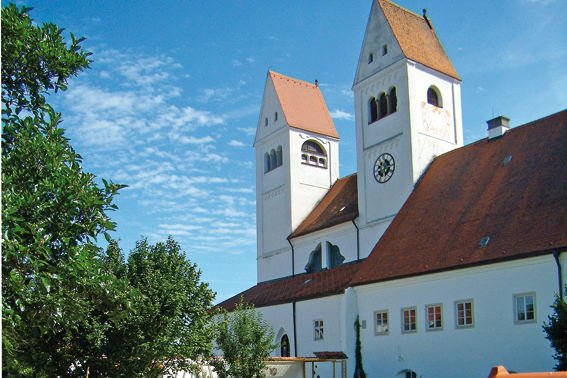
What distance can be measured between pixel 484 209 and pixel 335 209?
42.0 feet

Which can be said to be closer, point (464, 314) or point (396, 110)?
point (464, 314)

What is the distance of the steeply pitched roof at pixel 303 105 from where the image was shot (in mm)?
41938

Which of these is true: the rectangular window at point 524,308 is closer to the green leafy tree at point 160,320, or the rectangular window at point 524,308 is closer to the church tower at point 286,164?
the green leafy tree at point 160,320

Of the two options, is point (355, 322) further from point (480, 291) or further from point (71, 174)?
point (71, 174)

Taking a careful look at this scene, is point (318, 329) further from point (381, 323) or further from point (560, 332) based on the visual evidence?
point (560, 332)

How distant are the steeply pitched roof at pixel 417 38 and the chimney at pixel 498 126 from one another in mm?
5353

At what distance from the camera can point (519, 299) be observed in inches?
853

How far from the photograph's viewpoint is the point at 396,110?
107ft

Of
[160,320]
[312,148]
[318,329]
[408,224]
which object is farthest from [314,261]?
[160,320]

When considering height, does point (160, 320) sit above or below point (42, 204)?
below

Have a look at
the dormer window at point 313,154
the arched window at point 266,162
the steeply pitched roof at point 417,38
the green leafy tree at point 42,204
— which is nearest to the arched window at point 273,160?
the arched window at point 266,162

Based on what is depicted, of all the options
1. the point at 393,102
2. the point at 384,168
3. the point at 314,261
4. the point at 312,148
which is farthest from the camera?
the point at 312,148

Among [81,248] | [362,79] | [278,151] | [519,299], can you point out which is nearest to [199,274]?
[81,248]

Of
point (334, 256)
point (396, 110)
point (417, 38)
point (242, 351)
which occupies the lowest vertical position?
point (242, 351)
